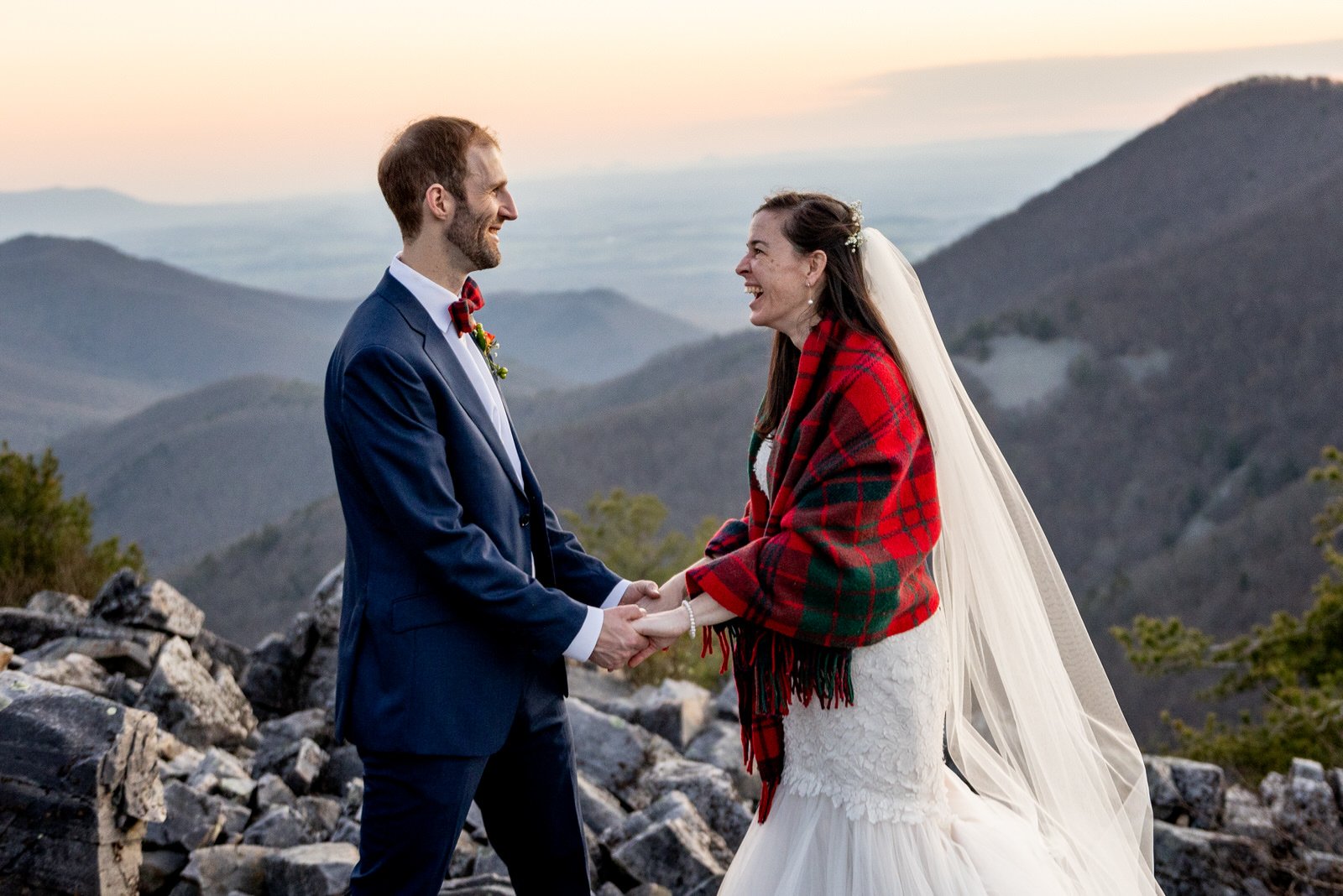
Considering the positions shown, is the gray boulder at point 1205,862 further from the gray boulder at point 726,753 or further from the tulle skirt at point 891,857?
the tulle skirt at point 891,857

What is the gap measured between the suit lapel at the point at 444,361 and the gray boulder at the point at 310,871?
202cm

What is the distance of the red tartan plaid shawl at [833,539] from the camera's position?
10.9 ft

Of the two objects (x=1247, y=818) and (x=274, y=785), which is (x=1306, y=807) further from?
(x=274, y=785)

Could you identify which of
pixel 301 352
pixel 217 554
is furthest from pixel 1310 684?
pixel 301 352

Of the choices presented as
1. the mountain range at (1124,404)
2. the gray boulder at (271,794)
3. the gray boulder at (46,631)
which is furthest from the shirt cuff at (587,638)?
the mountain range at (1124,404)

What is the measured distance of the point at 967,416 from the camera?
12.8 feet

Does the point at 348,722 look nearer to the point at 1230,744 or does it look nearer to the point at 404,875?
the point at 404,875

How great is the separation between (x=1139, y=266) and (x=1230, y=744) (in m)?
60.9

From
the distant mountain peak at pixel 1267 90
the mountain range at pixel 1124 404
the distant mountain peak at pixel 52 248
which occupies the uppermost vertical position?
the distant mountain peak at pixel 1267 90

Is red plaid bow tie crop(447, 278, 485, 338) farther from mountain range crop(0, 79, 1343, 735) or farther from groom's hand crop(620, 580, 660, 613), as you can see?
mountain range crop(0, 79, 1343, 735)

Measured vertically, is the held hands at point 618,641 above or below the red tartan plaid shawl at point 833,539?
below

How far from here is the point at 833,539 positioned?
330 cm

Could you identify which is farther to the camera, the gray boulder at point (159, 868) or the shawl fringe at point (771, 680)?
the gray boulder at point (159, 868)

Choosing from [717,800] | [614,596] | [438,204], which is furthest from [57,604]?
[438,204]
